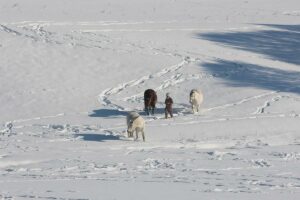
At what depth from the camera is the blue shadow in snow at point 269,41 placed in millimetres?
40050

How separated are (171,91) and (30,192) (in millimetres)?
16519

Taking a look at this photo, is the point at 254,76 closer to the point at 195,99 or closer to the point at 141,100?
the point at 141,100

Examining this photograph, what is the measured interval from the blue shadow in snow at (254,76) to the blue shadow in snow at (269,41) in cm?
346

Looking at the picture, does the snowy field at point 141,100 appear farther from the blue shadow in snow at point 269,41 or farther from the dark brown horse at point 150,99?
the dark brown horse at point 150,99

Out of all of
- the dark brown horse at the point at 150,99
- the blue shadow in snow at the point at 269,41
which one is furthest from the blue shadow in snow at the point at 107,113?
the blue shadow in snow at the point at 269,41

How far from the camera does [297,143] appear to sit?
2362 cm

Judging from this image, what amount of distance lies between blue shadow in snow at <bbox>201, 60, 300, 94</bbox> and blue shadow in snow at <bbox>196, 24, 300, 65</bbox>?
136 inches

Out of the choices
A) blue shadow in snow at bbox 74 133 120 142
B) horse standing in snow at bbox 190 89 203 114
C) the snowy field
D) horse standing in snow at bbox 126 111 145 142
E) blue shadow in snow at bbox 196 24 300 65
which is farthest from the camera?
blue shadow in snow at bbox 196 24 300 65

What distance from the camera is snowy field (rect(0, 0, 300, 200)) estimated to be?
678 inches

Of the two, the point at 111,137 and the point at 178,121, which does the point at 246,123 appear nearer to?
the point at 178,121

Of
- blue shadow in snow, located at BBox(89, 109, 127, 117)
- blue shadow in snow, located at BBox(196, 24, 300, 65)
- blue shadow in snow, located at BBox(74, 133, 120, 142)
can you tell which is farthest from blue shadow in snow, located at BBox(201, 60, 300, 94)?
blue shadow in snow, located at BBox(74, 133, 120, 142)

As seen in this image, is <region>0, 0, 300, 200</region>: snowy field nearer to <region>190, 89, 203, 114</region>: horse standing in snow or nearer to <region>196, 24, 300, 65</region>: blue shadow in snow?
<region>196, 24, 300, 65</region>: blue shadow in snow

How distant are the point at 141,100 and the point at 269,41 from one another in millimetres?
15684

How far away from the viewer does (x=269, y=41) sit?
43.4 m
